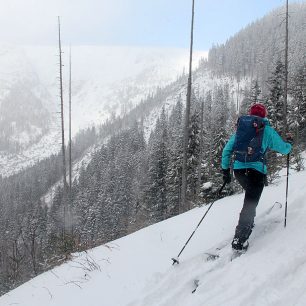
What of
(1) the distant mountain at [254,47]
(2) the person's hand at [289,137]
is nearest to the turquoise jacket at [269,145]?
(2) the person's hand at [289,137]

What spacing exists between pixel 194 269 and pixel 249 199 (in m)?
1.30

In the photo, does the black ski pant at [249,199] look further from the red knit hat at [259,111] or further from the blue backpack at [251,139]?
the red knit hat at [259,111]

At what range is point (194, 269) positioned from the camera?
5.61m

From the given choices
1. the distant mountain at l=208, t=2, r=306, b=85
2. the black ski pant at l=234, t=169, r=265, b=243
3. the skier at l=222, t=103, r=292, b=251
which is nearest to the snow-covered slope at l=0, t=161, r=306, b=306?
the black ski pant at l=234, t=169, r=265, b=243

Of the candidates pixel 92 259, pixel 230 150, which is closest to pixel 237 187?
pixel 92 259

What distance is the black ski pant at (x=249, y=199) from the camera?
5434 millimetres

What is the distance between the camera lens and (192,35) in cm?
2019

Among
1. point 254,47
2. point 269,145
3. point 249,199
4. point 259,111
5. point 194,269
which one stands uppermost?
point 254,47

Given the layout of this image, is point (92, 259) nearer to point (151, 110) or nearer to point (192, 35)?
point (192, 35)

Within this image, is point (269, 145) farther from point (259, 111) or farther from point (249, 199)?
point (249, 199)

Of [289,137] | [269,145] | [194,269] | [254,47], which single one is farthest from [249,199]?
[254,47]

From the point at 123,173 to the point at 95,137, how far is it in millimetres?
130470

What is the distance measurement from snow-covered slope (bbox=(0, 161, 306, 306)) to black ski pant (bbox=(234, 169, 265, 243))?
276mm

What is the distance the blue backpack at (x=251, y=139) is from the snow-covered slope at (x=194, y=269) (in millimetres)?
1187
